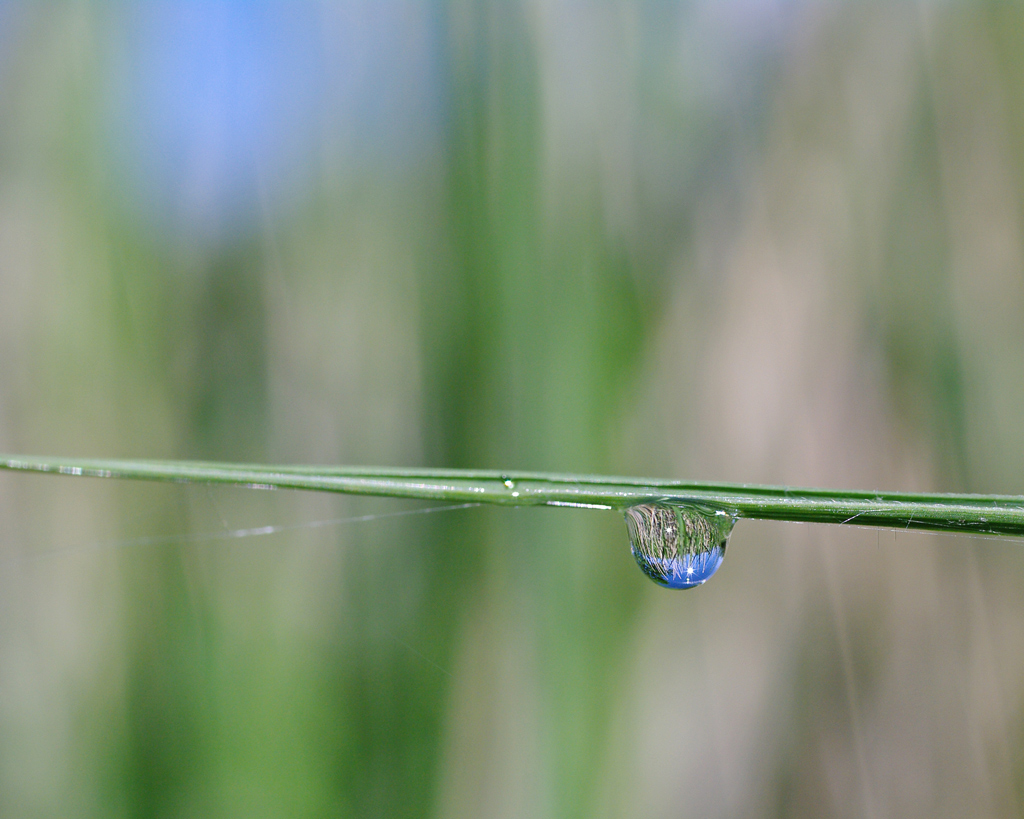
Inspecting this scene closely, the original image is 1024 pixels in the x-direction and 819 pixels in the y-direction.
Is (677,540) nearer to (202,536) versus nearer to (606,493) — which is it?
(606,493)

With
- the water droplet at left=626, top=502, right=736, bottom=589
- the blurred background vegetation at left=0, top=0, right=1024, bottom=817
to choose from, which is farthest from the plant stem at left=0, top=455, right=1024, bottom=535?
the blurred background vegetation at left=0, top=0, right=1024, bottom=817

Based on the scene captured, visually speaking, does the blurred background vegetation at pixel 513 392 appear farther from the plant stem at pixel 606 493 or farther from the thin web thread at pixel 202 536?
the plant stem at pixel 606 493

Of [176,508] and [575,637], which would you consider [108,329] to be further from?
[575,637]

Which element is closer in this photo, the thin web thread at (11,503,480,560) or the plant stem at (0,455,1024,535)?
the plant stem at (0,455,1024,535)

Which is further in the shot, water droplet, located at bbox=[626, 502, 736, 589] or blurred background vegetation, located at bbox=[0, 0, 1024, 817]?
blurred background vegetation, located at bbox=[0, 0, 1024, 817]

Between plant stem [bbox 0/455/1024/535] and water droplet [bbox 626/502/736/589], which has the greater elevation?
plant stem [bbox 0/455/1024/535]

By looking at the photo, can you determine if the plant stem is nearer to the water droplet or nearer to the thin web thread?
the water droplet

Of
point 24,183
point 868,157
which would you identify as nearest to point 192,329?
point 24,183

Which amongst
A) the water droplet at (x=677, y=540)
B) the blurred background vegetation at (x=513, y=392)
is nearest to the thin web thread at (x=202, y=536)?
the blurred background vegetation at (x=513, y=392)
